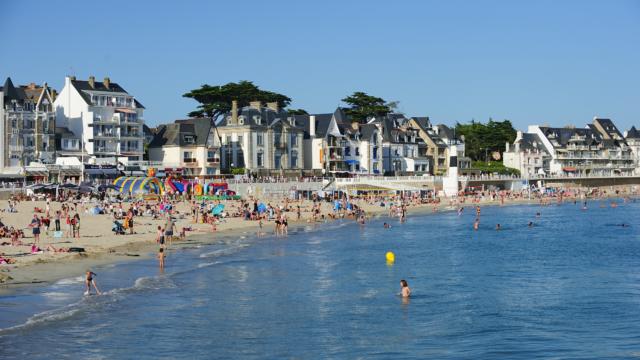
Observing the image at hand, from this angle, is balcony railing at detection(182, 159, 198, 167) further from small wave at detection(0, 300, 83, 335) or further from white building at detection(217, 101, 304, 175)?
small wave at detection(0, 300, 83, 335)

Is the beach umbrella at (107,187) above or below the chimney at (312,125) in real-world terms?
below

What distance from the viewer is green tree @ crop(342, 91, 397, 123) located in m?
123

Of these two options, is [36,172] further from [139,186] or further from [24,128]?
[139,186]

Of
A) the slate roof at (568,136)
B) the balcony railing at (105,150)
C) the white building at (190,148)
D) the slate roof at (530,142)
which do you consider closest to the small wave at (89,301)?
the balcony railing at (105,150)

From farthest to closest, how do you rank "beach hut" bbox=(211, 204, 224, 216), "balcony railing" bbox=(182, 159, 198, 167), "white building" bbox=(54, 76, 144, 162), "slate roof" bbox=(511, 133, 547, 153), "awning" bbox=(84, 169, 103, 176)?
"slate roof" bbox=(511, 133, 547, 153)
"balcony railing" bbox=(182, 159, 198, 167)
"white building" bbox=(54, 76, 144, 162)
"awning" bbox=(84, 169, 103, 176)
"beach hut" bbox=(211, 204, 224, 216)

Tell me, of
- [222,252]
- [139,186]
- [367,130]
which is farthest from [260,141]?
[222,252]

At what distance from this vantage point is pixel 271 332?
2441 cm

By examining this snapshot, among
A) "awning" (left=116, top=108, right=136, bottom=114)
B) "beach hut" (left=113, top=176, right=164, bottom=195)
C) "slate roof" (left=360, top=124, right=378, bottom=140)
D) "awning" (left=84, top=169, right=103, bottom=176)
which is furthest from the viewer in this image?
"slate roof" (left=360, top=124, right=378, bottom=140)

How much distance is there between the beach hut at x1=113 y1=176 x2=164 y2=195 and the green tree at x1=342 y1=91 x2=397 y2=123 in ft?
185

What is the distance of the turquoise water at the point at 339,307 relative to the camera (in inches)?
884

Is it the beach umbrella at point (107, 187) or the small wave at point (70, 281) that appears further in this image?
the beach umbrella at point (107, 187)

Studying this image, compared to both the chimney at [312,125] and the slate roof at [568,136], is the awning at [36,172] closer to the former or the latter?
the chimney at [312,125]

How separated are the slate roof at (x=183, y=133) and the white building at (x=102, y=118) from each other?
2613 millimetres

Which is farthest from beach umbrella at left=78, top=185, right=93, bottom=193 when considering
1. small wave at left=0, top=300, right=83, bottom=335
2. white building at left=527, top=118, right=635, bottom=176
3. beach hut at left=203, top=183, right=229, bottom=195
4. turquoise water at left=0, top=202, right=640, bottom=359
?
white building at left=527, top=118, right=635, bottom=176
